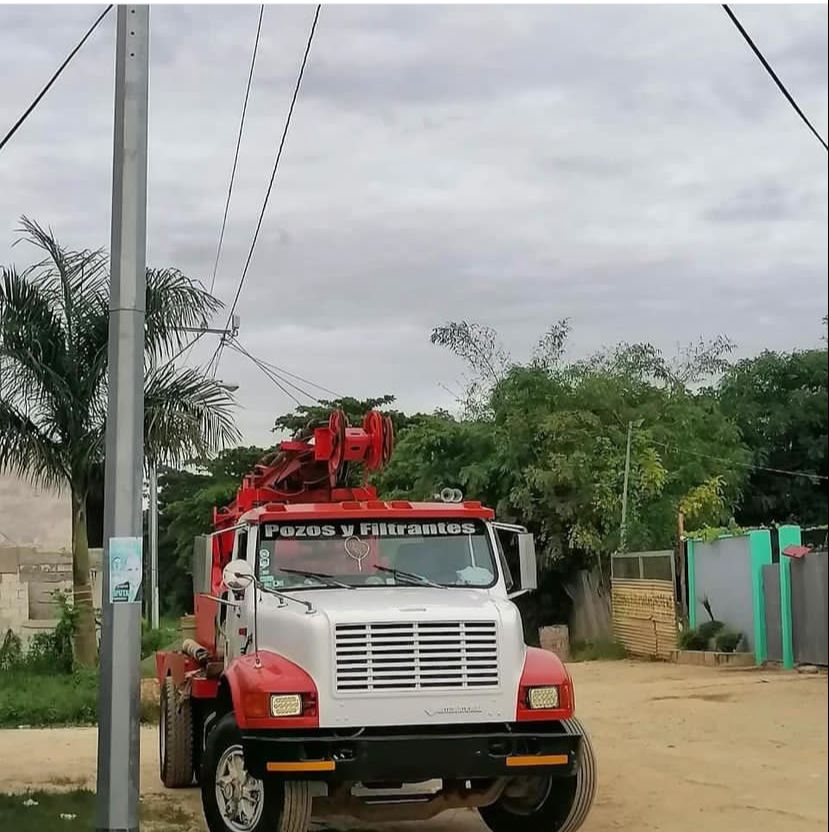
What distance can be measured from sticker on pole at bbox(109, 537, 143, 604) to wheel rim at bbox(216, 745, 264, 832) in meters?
1.09

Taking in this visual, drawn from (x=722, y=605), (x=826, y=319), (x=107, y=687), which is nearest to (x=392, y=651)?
(x=107, y=687)

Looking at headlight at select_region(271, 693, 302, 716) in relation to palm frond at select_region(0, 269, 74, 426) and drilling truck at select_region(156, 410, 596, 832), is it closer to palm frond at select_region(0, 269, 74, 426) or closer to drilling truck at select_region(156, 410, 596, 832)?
drilling truck at select_region(156, 410, 596, 832)

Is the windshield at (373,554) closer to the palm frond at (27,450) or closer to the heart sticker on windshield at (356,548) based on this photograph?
the heart sticker on windshield at (356,548)

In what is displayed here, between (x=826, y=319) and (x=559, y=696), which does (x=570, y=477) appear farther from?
(x=826, y=319)

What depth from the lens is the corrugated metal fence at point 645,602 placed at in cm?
956

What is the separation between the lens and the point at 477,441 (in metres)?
10.9

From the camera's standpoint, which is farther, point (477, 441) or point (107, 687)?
point (477, 441)

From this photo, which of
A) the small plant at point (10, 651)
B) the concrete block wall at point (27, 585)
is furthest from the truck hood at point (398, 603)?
the concrete block wall at point (27, 585)

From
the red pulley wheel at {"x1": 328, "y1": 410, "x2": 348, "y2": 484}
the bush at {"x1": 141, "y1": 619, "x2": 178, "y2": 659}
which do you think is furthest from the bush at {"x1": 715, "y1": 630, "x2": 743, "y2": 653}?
the bush at {"x1": 141, "y1": 619, "x2": 178, "y2": 659}

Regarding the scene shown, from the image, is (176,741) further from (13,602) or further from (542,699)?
(13,602)

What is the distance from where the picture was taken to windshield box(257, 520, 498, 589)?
7.87 m

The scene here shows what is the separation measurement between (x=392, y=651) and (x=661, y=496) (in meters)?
3.87

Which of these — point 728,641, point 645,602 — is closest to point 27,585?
point 645,602

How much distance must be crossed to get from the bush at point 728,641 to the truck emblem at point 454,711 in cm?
155
